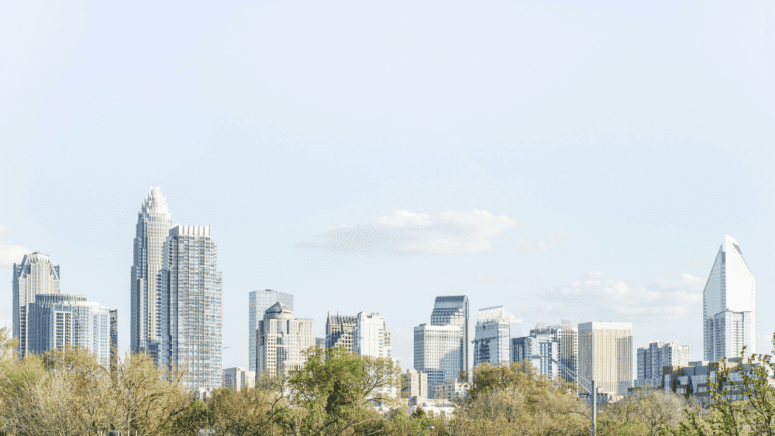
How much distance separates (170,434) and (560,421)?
30928mm

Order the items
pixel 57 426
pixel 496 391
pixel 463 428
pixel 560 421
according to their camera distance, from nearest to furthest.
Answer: pixel 57 426 < pixel 463 428 < pixel 560 421 < pixel 496 391

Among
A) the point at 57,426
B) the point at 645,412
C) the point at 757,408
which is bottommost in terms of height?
the point at 645,412

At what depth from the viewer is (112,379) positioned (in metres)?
61.4

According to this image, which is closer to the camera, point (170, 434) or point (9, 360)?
point (170, 434)

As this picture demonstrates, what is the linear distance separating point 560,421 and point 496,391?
21.3 meters

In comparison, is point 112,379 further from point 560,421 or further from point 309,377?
point 560,421

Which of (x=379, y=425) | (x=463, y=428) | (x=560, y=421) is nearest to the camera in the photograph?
(x=463, y=428)

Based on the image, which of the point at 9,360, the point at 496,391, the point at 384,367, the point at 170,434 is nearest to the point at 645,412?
the point at 496,391

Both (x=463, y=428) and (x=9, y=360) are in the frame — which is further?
(x=9, y=360)

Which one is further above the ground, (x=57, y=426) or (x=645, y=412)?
(x=57, y=426)

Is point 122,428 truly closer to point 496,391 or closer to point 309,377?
point 309,377

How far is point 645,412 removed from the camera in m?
95.4

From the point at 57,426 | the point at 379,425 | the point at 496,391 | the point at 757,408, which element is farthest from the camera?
the point at 496,391

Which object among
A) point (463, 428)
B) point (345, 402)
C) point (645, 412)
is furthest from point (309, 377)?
point (645, 412)
